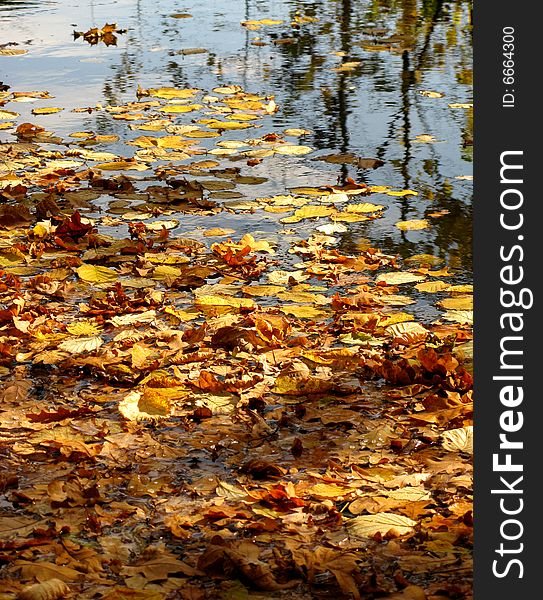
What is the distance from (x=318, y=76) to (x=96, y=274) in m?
3.32

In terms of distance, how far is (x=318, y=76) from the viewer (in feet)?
21.9

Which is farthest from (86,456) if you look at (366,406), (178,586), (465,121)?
(465,121)

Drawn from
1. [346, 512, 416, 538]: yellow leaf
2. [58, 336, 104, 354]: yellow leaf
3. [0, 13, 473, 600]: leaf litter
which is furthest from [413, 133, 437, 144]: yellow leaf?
[346, 512, 416, 538]: yellow leaf

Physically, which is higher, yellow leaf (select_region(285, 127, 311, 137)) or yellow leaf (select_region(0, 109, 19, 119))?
yellow leaf (select_region(0, 109, 19, 119))

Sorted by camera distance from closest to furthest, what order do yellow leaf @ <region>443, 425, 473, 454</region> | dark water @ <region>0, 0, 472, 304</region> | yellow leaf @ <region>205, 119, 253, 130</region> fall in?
yellow leaf @ <region>443, 425, 473, 454</region> < dark water @ <region>0, 0, 472, 304</region> < yellow leaf @ <region>205, 119, 253, 130</region>

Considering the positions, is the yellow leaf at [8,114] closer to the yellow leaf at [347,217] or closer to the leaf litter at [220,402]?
the leaf litter at [220,402]

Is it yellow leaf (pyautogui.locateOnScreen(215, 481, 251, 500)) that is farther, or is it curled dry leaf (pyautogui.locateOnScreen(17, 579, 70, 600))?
yellow leaf (pyautogui.locateOnScreen(215, 481, 251, 500))

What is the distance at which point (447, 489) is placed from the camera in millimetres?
2367

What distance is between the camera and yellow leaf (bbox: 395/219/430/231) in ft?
13.8

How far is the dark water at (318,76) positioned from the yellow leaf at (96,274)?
0.67 m

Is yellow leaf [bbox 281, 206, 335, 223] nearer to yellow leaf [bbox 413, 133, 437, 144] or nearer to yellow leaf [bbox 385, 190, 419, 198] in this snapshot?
yellow leaf [bbox 385, 190, 419, 198]

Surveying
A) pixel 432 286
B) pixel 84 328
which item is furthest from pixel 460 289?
pixel 84 328

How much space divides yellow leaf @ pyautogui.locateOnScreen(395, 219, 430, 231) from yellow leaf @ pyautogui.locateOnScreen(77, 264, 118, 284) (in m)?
1.24

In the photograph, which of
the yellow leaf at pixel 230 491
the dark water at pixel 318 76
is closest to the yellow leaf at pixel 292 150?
the dark water at pixel 318 76
